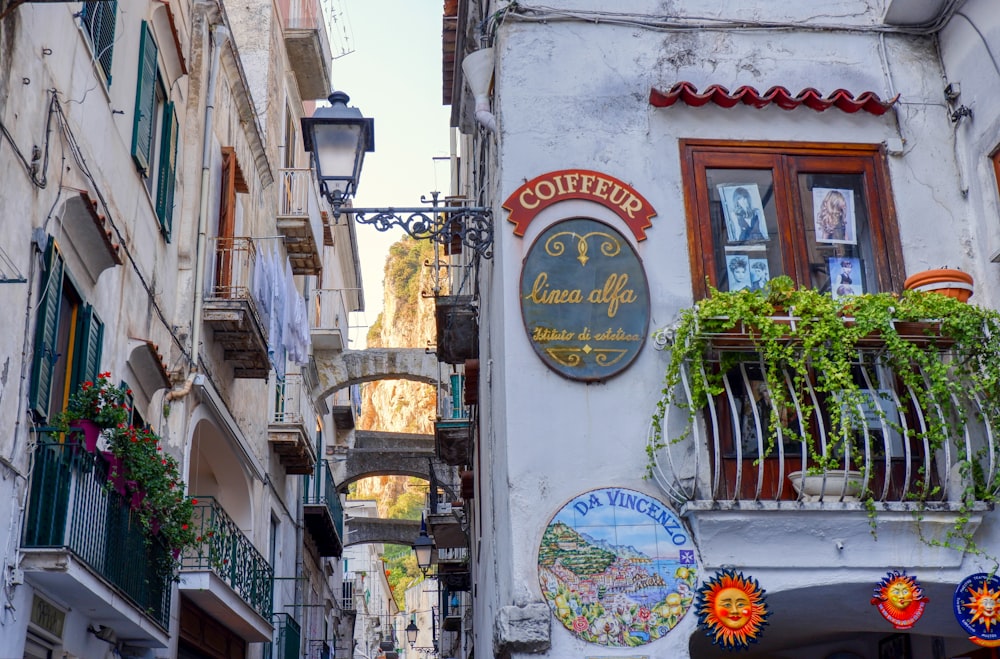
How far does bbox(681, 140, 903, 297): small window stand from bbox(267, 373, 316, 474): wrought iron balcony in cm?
1118

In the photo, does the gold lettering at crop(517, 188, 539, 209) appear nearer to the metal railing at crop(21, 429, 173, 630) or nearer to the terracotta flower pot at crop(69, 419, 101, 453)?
the terracotta flower pot at crop(69, 419, 101, 453)

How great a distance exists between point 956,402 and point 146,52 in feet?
26.8

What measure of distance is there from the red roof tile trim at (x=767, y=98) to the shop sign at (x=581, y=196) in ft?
2.55

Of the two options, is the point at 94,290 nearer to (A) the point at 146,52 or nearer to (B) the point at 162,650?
(A) the point at 146,52

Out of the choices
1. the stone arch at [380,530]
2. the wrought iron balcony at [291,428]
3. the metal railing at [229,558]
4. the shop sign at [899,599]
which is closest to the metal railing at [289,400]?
the wrought iron balcony at [291,428]

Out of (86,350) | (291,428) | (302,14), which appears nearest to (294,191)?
(302,14)

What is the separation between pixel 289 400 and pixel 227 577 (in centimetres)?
720

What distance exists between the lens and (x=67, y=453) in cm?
814

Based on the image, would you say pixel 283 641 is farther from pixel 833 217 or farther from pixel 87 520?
pixel 833 217

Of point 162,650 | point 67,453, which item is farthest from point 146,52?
point 162,650

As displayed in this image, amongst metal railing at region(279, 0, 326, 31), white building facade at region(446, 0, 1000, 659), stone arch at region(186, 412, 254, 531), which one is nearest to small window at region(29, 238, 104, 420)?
white building facade at region(446, 0, 1000, 659)

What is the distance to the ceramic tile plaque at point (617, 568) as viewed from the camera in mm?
7367

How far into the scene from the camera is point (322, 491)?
2498cm

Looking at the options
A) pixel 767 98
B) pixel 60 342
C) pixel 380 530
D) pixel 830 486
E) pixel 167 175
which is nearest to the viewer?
pixel 830 486
